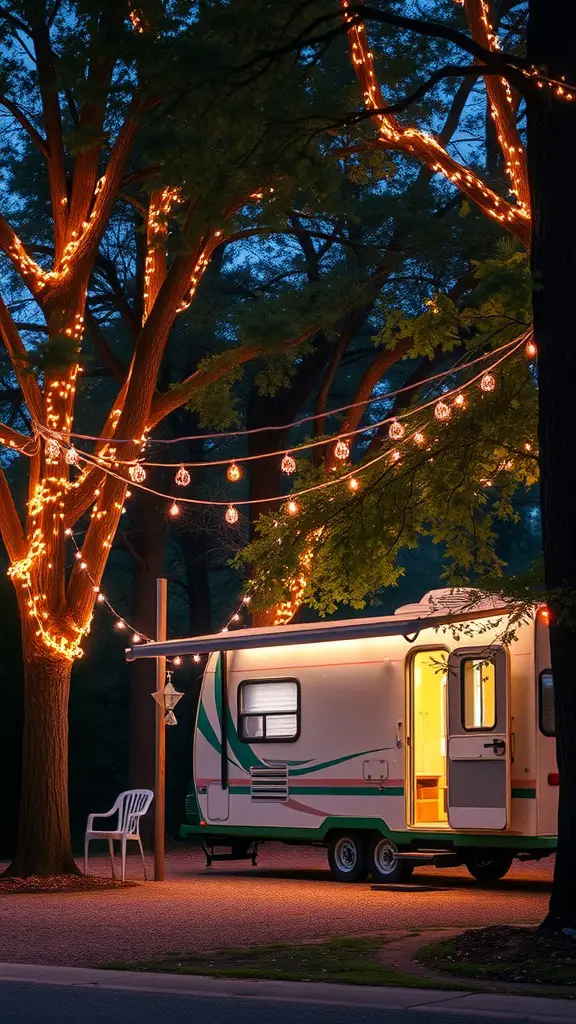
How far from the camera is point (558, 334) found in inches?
444

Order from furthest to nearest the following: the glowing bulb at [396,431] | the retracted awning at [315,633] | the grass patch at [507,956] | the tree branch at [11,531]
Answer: the tree branch at [11,531] → the retracted awning at [315,633] → the glowing bulb at [396,431] → the grass patch at [507,956]

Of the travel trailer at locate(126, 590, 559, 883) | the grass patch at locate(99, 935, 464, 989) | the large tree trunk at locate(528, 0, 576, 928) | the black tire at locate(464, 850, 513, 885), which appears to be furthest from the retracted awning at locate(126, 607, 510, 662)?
the grass patch at locate(99, 935, 464, 989)

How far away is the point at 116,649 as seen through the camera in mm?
35812

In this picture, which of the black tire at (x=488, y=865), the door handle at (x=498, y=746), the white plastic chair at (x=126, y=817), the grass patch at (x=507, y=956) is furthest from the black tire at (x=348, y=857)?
the grass patch at (x=507, y=956)

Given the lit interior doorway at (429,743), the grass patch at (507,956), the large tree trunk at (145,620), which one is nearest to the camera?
the grass patch at (507,956)

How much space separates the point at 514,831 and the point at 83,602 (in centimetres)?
578

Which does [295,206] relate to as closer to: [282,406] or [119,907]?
[282,406]

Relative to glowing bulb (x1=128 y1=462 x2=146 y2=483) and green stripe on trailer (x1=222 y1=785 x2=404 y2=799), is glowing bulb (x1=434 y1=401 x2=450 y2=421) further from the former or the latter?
green stripe on trailer (x1=222 y1=785 x2=404 y2=799)

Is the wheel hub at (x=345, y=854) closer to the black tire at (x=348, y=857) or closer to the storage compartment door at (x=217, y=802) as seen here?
the black tire at (x=348, y=857)

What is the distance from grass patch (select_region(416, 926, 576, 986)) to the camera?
9641 millimetres

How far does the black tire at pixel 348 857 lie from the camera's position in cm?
1841

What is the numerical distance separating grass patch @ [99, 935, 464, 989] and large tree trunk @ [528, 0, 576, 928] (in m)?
1.51

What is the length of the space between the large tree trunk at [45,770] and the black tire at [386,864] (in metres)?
3.48

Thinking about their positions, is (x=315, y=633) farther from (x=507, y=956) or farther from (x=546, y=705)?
(x=507, y=956)
